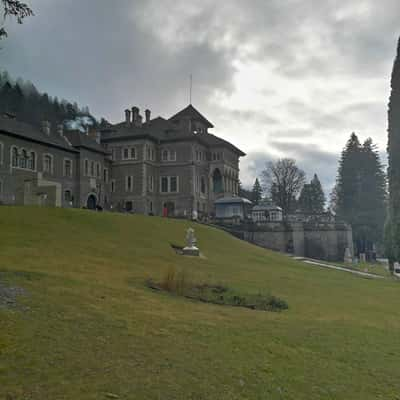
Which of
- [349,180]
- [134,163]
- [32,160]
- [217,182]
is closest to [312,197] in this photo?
[349,180]

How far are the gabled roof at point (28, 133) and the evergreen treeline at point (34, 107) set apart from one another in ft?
75.4

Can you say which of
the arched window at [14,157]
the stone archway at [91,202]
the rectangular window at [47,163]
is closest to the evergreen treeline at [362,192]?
the stone archway at [91,202]

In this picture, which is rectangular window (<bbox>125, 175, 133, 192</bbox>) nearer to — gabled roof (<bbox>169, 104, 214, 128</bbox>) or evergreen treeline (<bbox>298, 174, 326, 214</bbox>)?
gabled roof (<bbox>169, 104, 214, 128</bbox>)

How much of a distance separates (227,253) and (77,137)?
34872mm

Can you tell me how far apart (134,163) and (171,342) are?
53253mm

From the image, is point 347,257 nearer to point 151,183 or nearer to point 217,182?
point 217,182

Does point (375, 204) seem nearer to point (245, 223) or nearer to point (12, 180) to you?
point (245, 223)

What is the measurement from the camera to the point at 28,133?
1813 inches

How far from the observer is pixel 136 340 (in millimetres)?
6719

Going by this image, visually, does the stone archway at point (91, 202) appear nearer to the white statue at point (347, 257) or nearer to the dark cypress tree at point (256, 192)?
the white statue at point (347, 257)

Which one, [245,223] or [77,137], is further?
[77,137]

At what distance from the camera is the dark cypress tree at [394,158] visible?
26.7 metres

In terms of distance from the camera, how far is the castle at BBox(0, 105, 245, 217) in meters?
46.6

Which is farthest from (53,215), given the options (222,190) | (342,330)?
(222,190)
